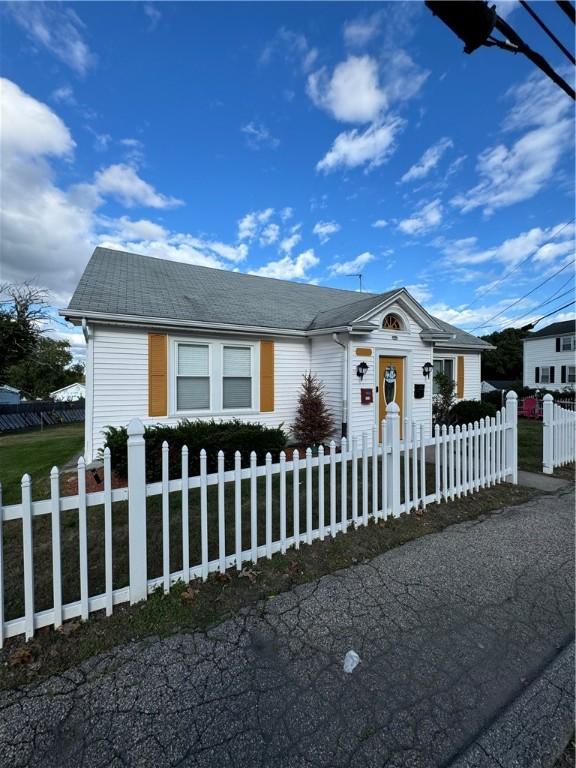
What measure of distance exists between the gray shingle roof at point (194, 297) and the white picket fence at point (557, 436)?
14.3 ft

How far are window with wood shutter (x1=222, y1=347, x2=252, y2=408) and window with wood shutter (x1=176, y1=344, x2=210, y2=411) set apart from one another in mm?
447

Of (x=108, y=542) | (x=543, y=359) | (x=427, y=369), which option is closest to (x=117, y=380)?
(x=108, y=542)

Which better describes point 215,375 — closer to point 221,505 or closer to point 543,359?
point 221,505

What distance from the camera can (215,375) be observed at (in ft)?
27.6

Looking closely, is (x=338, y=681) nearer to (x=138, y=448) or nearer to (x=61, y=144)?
(x=138, y=448)

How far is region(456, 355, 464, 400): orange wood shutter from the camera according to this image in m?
12.8

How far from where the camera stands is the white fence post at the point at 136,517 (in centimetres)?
263

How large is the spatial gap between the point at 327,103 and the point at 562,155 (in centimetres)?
671

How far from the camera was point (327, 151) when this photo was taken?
35.1 ft

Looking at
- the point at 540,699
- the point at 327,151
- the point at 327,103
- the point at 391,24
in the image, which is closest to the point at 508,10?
the point at 391,24

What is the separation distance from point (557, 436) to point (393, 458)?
Answer: 15.1 feet

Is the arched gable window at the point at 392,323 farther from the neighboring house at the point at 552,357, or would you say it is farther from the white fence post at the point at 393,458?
the neighboring house at the point at 552,357

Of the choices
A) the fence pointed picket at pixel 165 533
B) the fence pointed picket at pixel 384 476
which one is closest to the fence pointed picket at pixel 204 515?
the fence pointed picket at pixel 165 533

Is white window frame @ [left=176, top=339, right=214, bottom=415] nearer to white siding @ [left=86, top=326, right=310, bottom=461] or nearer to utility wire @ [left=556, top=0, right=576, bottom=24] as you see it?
white siding @ [left=86, top=326, right=310, bottom=461]
